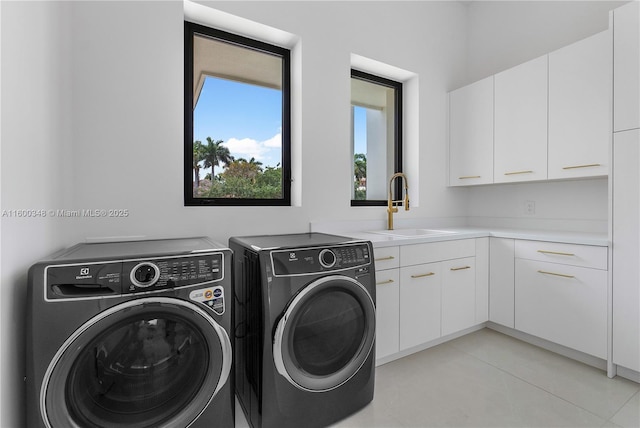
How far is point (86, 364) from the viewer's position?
3.36 feet

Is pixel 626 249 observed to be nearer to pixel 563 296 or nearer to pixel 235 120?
pixel 563 296

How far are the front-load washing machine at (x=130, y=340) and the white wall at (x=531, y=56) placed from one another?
2605 mm

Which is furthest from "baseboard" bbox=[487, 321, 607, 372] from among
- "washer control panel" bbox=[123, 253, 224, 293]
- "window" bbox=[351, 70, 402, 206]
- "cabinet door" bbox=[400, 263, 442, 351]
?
"washer control panel" bbox=[123, 253, 224, 293]

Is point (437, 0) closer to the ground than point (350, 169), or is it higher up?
higher up

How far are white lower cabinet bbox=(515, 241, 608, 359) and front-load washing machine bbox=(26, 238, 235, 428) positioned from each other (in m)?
2.01

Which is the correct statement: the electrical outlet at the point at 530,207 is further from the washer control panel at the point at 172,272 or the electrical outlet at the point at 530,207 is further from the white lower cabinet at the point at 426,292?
the washer control panel at the point at 172,272

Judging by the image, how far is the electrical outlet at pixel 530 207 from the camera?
270cm

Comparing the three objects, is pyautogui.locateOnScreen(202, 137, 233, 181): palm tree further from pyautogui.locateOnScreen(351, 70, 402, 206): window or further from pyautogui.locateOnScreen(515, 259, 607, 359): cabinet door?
pyautogui.locateOnScreen(515, 259, 607, 359): cabinet door

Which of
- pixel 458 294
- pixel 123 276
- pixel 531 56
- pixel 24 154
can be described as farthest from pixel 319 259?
pixel 531 56

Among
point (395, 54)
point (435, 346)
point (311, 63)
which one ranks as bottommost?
point (435, 346)

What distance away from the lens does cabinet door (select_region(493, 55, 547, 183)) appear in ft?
7.66

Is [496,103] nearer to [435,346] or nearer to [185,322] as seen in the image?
[435,346]

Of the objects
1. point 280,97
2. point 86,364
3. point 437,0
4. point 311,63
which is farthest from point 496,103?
point 86,364

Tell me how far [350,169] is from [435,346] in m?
1.41
